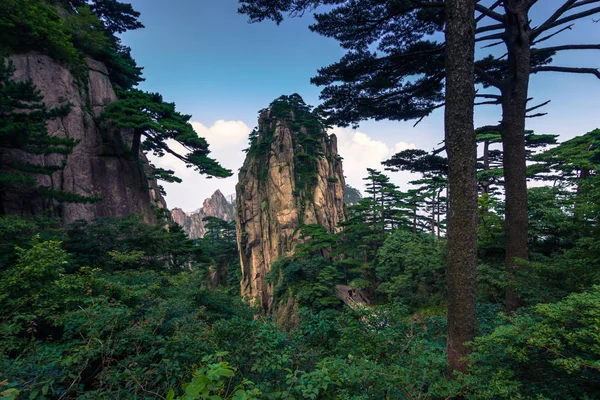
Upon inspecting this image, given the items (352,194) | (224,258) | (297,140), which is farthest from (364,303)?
(352,194)

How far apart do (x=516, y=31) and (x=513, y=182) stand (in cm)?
309

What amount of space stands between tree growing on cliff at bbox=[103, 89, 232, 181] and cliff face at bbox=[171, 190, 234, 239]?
202 ft

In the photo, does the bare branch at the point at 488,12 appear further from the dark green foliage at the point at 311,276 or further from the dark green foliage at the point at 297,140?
the dark green foliage at the point at 297,140

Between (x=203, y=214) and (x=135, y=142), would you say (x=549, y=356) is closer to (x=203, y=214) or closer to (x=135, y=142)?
(x=135, y=142)

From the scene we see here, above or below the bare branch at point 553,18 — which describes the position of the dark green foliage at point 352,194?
below

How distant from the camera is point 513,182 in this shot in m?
4.84

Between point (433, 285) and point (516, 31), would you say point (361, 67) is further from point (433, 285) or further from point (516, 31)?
point (433, 285)

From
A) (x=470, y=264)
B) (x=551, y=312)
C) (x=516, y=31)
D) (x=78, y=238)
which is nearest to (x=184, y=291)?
(x=78, y=238)

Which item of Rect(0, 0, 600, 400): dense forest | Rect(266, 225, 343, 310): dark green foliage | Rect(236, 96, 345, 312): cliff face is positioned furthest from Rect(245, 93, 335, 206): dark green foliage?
Rect(0, 0, 600, 400): dense forest

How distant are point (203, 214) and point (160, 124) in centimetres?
6671

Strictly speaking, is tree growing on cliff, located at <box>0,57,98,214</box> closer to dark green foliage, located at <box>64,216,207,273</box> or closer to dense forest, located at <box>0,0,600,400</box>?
dense forest, located at <box>0,0,600,400</box>

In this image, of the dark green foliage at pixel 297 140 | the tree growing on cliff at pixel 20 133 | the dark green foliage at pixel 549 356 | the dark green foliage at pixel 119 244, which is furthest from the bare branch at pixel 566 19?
the dark green foliage at pixel 297 140

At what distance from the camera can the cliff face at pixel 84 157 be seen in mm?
9453

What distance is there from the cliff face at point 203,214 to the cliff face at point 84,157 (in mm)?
61245
